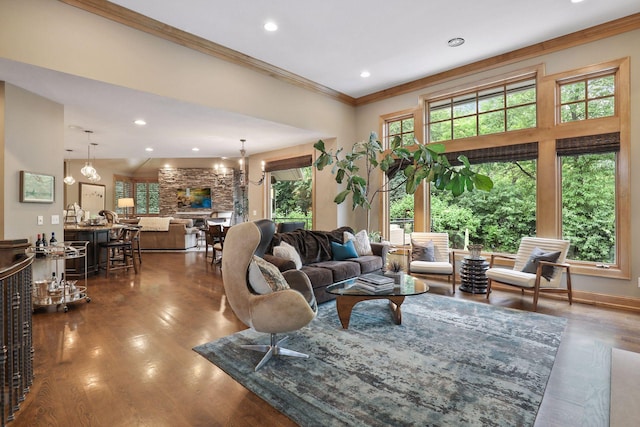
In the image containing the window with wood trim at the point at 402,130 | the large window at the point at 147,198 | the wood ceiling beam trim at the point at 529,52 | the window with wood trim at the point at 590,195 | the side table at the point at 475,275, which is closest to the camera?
the wood ceiling beam trim at the point at 529,52

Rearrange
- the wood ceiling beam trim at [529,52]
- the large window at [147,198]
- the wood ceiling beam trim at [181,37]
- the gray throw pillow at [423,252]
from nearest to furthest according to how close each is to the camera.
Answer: the wood ceiling beam trim at [181,37]
the wood ceiling beam trim at [529,52]
the gray throw pillow at [423,252]
the large window at [147,198]

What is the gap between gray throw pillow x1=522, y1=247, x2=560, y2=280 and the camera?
415 cm

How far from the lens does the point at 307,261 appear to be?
471 centimetres

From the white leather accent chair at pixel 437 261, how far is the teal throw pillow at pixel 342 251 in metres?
0.99

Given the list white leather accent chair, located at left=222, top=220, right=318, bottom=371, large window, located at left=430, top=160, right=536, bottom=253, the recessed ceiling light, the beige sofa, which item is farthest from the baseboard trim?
the beige sofa

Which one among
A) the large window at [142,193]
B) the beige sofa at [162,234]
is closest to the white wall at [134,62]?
the beige sofa at [162,234]

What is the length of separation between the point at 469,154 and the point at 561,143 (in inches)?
49.9

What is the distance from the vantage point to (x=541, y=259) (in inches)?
166

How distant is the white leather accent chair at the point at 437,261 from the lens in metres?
4.84

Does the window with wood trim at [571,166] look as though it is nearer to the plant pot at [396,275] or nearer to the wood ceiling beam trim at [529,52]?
the wood ceiling beam trim at [529,52]

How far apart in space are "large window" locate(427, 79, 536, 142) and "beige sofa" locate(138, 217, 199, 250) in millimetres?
7187

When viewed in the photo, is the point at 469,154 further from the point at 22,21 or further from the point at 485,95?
the point at 22,21

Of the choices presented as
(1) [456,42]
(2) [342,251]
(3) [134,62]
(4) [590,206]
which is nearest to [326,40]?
(1) [456,42]

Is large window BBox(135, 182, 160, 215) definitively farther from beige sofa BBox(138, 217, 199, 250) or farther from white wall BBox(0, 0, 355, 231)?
white wall BBox(0, 0, 355, 231)
